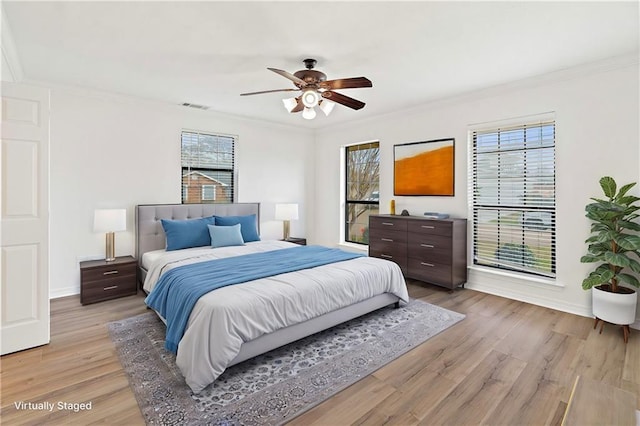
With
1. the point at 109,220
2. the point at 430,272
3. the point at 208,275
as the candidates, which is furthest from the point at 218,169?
the point at 430,272

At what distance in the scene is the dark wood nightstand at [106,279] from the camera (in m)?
3.79

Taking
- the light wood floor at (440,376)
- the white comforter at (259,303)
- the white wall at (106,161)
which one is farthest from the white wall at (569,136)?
the white wall at (106,161)

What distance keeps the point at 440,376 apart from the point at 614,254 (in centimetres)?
211

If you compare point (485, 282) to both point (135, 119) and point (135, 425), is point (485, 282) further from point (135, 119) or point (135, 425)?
point (135, 119)

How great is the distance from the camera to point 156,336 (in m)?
2.95

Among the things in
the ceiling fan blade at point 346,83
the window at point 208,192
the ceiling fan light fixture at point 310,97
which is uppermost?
the ceiling fan blade at point 346,83

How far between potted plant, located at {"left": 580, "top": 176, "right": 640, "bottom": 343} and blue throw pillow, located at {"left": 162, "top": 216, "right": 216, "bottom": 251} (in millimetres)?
4478

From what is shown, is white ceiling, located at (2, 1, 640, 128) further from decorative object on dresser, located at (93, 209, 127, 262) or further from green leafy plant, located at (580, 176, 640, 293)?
decorative object on dresser, located at (93, 209, 127, 262)

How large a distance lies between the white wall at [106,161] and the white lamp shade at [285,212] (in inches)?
25.6

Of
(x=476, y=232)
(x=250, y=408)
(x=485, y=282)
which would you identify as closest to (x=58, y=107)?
(x=250, y=408)

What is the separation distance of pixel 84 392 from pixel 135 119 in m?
3.62

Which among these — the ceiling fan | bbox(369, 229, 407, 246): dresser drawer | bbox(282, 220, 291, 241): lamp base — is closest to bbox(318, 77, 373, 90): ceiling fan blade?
the ceiling fan

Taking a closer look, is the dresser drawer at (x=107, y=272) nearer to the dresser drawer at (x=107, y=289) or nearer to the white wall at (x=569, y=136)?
the dresser drawer at (x=107, y=289)

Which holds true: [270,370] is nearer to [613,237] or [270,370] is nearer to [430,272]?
[430,272]
